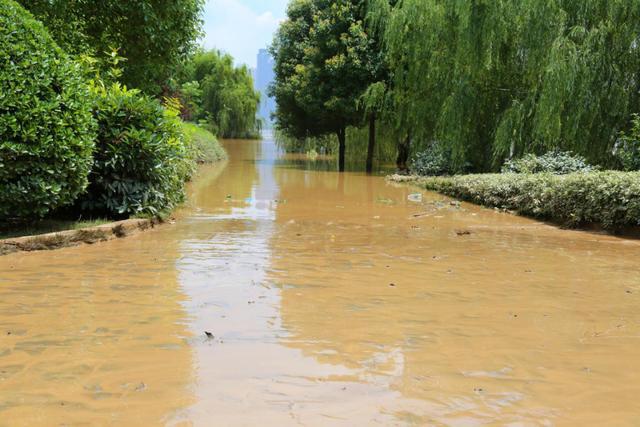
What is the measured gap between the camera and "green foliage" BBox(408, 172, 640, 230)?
953 centimetres

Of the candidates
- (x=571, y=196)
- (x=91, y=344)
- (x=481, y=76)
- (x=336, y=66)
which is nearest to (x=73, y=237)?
(x=91, y=344)

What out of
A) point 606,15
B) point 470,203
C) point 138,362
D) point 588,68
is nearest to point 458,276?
point 138,362

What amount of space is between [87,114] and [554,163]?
39.6 feet

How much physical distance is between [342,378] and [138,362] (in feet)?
3.86

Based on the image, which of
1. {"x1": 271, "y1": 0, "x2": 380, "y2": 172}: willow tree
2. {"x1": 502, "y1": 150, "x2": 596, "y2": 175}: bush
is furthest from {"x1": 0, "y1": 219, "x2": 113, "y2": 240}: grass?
{"x1": 271, "y1": 0, "x2": 380, "y2": 172}: willow tree

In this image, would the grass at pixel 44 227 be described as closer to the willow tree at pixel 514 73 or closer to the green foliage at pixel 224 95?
the willow tree at pixel 514 73

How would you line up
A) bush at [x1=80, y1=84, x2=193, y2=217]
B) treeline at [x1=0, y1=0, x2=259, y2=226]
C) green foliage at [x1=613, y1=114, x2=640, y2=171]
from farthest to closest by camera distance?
green foliage at [x1=613, y1=114, x2=640, y2=171] < bush at [x1=80, y1=84, x2=193, y2=217] < treeline at [x1=0, y1=0, x2=259, y2=226]

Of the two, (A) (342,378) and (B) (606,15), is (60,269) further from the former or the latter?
(B) (606,15)

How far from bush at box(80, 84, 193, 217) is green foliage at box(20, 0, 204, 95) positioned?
3882 mm

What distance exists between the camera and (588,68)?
50.5 ft

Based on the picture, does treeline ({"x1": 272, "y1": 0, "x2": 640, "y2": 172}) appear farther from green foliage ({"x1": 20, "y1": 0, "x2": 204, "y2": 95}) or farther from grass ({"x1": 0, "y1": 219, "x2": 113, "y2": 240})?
grass ({"x1": 0, "y1": 219, "x2": 113, "y2": 240})

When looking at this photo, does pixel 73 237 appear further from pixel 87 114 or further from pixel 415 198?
pixel 415 198

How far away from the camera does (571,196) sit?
1062 cm

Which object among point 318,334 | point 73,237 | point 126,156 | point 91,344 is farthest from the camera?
point 126,156
